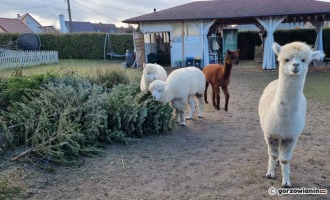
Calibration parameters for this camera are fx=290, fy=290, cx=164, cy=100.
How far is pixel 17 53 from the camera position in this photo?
2102 cm

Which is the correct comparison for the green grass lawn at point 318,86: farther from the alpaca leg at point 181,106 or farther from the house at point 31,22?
the house at point 31,22

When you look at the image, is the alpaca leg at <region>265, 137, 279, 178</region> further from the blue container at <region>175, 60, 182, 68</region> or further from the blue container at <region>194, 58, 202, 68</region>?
the blue container at <region>175, 60, 182, 68</region>

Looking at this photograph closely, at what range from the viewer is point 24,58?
21.2 meters

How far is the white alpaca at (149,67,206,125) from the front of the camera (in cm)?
618

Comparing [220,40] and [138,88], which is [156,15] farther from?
[138,88]

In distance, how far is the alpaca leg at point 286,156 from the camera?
3.83 metres

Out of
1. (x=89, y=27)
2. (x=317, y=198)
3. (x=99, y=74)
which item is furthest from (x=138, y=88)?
(x=89, y=27)

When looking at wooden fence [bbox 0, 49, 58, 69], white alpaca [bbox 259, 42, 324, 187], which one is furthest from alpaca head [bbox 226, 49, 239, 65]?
wooden fence [bbox 0, 49, 58, 69]

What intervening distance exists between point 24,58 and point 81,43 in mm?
6685

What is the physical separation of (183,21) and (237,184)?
49.9 feet

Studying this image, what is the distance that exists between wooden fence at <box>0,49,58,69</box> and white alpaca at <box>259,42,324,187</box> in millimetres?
18984

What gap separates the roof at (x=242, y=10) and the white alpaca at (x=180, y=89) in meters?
10.8

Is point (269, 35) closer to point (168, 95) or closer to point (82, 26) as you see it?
point (168, 95)

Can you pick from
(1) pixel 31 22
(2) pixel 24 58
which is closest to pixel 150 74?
(2) pixel 24 58
